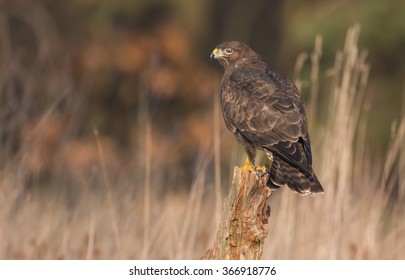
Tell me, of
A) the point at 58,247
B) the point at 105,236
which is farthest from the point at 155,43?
the point at 58,247

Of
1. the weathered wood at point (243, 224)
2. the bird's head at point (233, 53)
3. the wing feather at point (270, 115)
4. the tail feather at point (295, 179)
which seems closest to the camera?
the weathered wood at point (243, 224)

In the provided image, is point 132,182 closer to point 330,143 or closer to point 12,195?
point 12,195

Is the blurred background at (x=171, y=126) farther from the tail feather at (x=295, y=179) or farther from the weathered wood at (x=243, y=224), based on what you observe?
the weathered wood at (x=243, y=224)

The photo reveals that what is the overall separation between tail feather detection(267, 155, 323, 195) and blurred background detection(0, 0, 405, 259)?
420 mm

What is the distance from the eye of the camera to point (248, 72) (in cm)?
617

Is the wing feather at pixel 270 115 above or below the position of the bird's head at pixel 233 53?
below

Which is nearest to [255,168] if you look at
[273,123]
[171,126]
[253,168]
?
[253,168]

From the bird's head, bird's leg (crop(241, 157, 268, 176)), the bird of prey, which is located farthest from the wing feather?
the bird's head

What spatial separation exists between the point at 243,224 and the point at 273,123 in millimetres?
1083

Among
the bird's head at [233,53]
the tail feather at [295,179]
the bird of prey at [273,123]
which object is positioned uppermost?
the bird's head at [233,53]

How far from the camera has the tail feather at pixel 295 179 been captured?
5333 mm

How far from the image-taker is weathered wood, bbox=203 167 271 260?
15.3 ft

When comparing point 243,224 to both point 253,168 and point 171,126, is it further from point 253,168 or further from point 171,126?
point 171,126

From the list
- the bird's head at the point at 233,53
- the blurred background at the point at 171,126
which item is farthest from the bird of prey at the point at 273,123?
the bird's head at the point at 233,53
